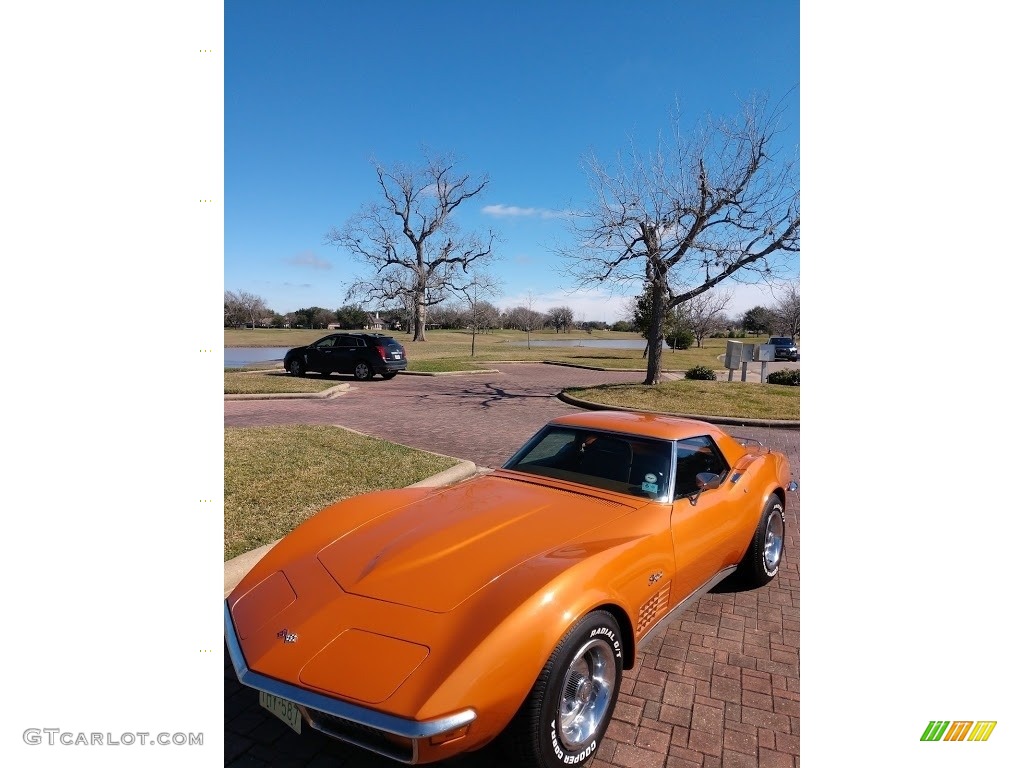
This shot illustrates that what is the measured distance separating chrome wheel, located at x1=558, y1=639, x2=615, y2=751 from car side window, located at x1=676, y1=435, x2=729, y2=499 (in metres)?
1.11

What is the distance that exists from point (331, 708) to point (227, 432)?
744 centimetres

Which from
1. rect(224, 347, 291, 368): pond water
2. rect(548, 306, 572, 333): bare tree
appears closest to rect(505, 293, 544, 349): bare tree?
rect(548, 306, 572, 333): bare tree

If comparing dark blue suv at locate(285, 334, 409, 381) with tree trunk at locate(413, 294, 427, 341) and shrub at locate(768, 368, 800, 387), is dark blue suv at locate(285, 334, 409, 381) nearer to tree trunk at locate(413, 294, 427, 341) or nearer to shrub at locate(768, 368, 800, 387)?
shrub at locate(768, 368, 800, 387)

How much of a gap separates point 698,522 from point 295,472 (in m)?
4.71

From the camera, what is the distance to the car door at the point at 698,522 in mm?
2928

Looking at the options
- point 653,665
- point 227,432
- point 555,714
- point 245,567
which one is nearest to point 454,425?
point 227,432

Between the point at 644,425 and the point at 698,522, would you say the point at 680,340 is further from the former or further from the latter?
the point at 698,522

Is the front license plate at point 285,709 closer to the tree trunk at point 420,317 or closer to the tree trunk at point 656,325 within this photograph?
the tree trunk at point 656,325

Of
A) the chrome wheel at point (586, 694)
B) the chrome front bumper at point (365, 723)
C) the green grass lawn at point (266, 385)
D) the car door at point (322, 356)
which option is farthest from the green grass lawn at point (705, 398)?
the chrome front bumper at point (365, 723)

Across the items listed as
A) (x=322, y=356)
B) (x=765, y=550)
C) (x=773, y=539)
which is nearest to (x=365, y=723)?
(x=765, y=550)

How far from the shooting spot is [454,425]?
1050 cm
